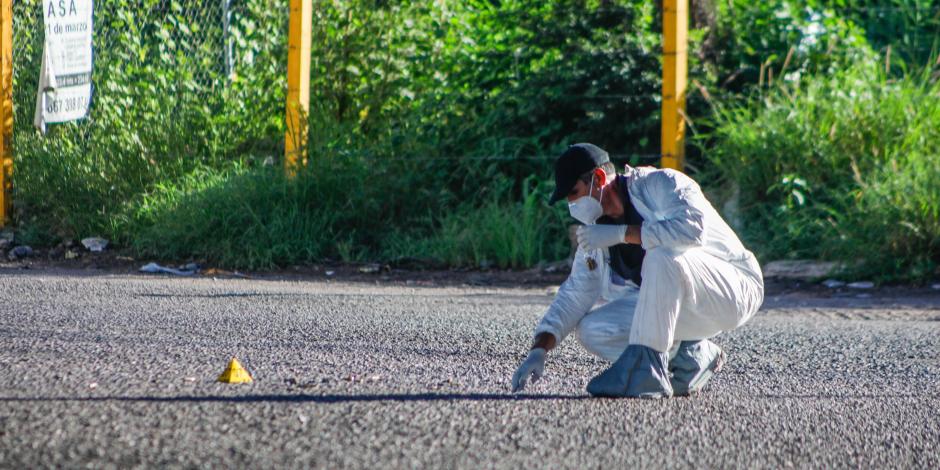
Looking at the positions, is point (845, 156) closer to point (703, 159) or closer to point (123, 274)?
point (703, 159)

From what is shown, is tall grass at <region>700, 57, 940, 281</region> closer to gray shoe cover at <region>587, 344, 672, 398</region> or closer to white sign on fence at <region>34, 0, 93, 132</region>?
gray shoe cover at <region>587, 344, 672, 398</region>

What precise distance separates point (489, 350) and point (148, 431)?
2.32 metres

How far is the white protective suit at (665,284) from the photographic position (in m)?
4.22

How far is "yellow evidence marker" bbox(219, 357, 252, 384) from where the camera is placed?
447cm

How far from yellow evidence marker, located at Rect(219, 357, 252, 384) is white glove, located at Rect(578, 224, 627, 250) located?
1400mm

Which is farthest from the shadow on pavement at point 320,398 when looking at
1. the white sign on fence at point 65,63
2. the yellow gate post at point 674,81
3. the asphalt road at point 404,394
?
the white sign on fence at point 65,63

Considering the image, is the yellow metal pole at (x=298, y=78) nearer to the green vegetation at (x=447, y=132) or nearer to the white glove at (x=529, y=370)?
the green vegetation at (x=447, y=132)

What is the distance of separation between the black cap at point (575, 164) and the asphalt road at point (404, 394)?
80 centimetres

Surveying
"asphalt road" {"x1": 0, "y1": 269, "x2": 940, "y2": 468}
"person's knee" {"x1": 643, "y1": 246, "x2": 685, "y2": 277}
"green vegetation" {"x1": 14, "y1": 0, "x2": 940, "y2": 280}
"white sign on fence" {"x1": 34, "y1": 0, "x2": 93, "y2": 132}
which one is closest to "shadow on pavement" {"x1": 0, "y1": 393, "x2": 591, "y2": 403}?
"asphalt road" {"x1": 0, "y1": 269, "x2": 940, "y2": 468}

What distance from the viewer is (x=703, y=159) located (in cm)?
1034

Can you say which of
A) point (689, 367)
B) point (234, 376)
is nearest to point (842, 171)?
point (689, 367)

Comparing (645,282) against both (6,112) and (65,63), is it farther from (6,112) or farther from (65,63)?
(6,112)

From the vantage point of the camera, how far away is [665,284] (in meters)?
4.24

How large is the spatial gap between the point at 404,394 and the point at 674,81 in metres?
5.81
